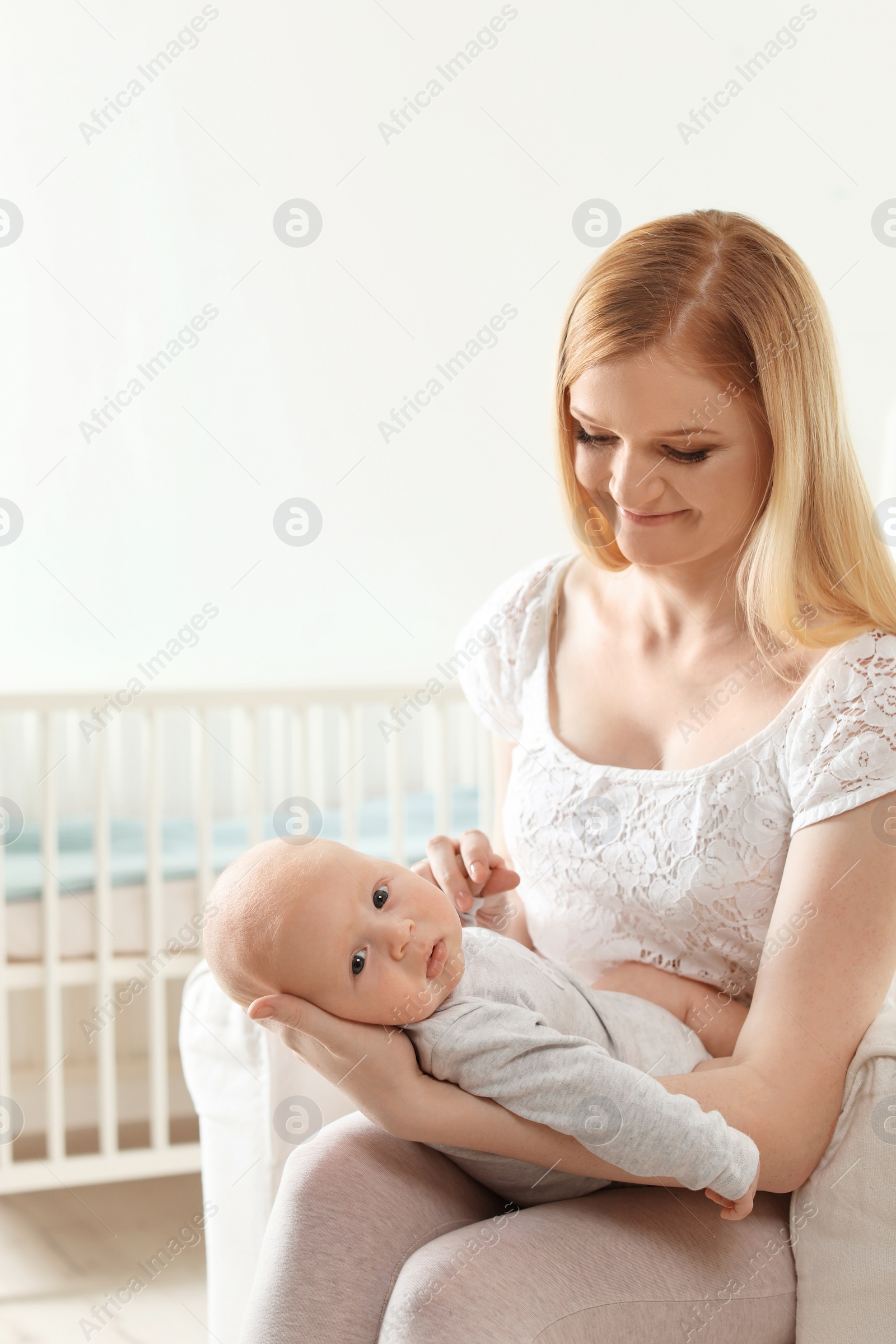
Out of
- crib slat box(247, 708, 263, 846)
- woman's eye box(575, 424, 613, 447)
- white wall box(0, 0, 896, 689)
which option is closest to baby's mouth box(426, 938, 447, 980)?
woman's eye box(575, 424, 613, 447)

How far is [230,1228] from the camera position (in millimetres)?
1310

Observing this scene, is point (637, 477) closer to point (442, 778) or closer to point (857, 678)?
point (857, 678)

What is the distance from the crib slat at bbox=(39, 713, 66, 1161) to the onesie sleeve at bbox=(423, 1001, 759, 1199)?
4.22 feet

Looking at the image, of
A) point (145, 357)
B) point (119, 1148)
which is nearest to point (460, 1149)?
point (119, 1148)

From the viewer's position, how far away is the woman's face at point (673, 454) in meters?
1.04

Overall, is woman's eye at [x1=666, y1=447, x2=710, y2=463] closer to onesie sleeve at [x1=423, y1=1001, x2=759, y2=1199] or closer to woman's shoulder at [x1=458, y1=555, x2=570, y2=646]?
woman's shoulder at [x1=458, y1=555, x2=570, y2=646]

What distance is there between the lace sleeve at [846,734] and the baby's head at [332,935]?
0.36 meters

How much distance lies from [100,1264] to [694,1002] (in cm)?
134

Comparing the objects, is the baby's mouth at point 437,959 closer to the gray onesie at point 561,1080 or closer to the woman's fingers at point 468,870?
the gray onesie at point 561,1080

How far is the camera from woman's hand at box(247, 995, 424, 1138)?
0.86m

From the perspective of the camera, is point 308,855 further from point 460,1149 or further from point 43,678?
point 43,678

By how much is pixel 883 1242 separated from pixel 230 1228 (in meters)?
0.74

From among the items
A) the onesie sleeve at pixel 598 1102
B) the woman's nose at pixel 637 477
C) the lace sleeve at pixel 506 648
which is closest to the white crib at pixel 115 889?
the lace sleeve at pixel 506 648

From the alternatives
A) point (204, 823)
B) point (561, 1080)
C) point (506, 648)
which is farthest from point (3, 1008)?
point (561, 1080)
